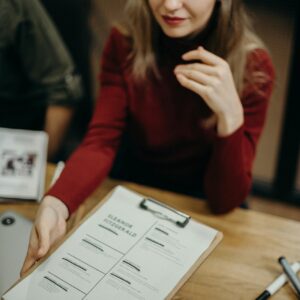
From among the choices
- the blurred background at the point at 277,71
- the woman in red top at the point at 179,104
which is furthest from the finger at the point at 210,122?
the blurred background at the point at 277,71

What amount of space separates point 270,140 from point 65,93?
1.02m

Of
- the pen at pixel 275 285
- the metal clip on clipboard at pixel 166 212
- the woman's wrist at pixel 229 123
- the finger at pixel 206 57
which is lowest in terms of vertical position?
the pen at pixel 275 285

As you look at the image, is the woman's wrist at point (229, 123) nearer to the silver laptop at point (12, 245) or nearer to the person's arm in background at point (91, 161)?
the person's arm in background at point (91, 161)

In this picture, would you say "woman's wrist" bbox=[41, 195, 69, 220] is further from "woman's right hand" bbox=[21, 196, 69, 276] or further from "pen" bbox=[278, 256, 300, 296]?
"pen" bbox=[278, 256, 300, 296]

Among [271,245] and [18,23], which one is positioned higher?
[18,23]

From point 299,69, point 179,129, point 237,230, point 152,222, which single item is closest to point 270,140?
point 299,69

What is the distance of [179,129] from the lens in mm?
1280

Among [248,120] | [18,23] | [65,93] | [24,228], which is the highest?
[18,23]

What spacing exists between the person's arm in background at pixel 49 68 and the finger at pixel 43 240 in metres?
0.64

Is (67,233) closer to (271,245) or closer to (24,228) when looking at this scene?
(24,228)

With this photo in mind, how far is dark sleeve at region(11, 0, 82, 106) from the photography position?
4.45ft

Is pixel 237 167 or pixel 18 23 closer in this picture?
pixel 237 167

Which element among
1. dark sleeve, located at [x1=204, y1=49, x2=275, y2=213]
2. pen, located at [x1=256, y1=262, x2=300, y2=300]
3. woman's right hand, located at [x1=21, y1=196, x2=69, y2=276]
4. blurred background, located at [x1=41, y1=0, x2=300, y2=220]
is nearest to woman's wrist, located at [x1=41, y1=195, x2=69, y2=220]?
woman's right hand, located at [x1=21, y1=196, x2=69, y2=276]

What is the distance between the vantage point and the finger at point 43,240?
884mm
